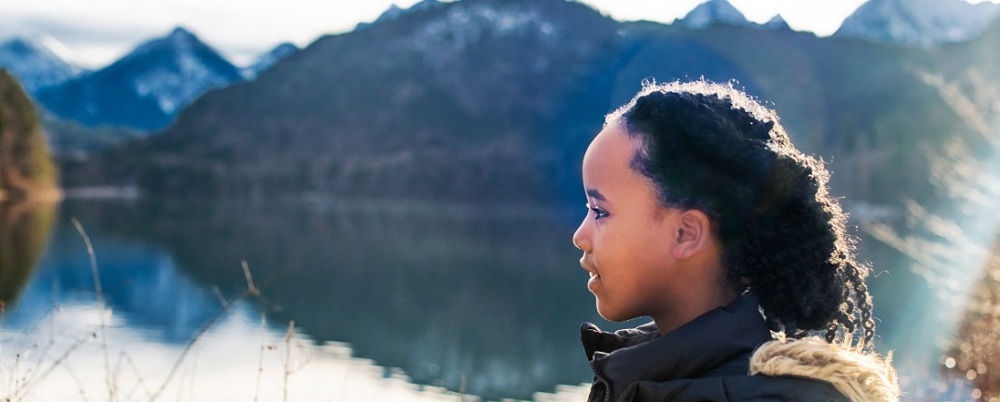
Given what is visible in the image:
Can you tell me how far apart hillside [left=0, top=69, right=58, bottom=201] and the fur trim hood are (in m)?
79.7

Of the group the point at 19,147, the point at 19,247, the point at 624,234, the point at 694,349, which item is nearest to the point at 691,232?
the point at 624,234

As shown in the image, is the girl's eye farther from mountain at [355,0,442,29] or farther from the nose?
mountain at [355,0,442,29]

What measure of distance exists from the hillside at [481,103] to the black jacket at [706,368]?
4158 inches

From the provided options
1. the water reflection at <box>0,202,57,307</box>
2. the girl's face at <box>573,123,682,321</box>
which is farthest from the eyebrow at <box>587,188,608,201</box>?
the water reflection at <box>0,202,57,307</box>

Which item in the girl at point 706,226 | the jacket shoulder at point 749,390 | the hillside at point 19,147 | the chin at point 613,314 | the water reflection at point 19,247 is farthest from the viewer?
the hillside at point 19,147

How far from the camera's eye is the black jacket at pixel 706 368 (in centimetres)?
140

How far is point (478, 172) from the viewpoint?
123375 millimetres

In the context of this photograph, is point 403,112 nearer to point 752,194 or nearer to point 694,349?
point 752,194

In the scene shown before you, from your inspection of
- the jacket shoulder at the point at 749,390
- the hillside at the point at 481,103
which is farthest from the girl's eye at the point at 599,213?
the hillside at the point at 481,103

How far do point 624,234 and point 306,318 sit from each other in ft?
73.7

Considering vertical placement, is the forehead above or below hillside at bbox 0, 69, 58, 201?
below

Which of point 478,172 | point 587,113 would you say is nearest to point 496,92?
point 587,113

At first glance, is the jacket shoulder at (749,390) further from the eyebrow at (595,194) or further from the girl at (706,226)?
the eyebrow at (595,194)

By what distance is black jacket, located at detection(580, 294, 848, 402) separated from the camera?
1.40 meters
